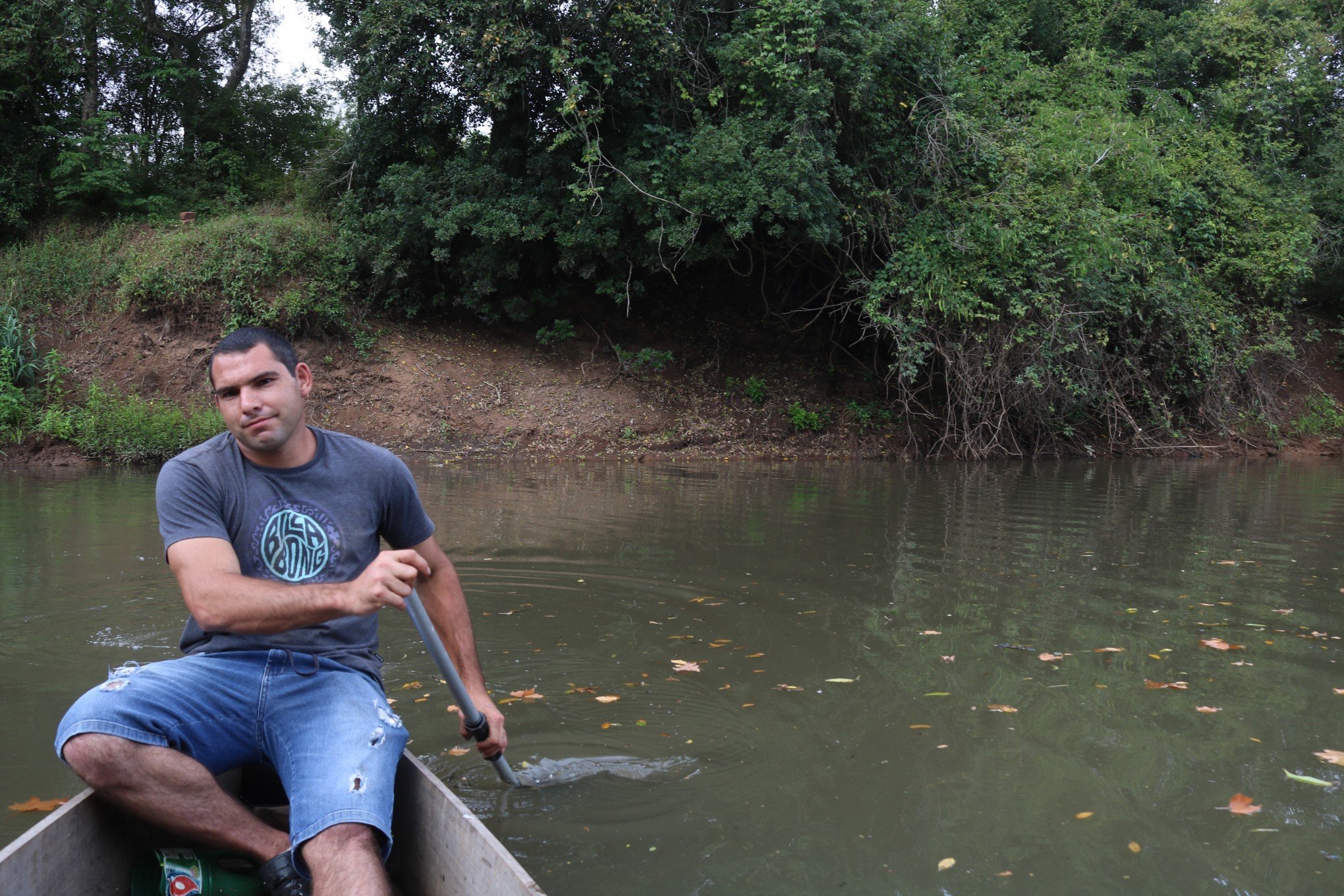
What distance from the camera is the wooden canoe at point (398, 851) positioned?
2236 mm

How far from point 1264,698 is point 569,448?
12.8 meters

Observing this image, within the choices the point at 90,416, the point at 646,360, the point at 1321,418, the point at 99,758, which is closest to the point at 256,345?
the point at 99,758

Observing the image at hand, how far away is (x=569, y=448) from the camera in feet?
53.7

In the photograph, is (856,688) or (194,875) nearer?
(194,875)

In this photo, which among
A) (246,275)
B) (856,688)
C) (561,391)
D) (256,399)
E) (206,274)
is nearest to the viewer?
(256,399)

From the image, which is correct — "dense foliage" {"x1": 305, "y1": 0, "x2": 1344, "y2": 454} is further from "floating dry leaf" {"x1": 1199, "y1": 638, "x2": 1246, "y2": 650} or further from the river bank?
"floating dry leaf" {"x1": 1199, "y1": 638, "x2": 1246, "y2": 650}

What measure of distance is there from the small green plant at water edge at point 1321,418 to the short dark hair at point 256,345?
2265 cm

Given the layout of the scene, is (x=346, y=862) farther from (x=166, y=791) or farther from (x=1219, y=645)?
(x=1219, y=645)

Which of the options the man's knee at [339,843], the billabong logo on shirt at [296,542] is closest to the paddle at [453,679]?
the billabong logo on shirt at [296,542]

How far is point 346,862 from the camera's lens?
2.37 m

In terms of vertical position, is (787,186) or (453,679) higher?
(787,186)

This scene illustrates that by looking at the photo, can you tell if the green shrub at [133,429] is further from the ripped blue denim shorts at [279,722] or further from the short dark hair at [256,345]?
the ripped blue denim shorts at [279,722]

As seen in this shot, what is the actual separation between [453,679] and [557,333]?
16.0 meters

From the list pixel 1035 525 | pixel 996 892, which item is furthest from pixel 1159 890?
pixel 1035 525
